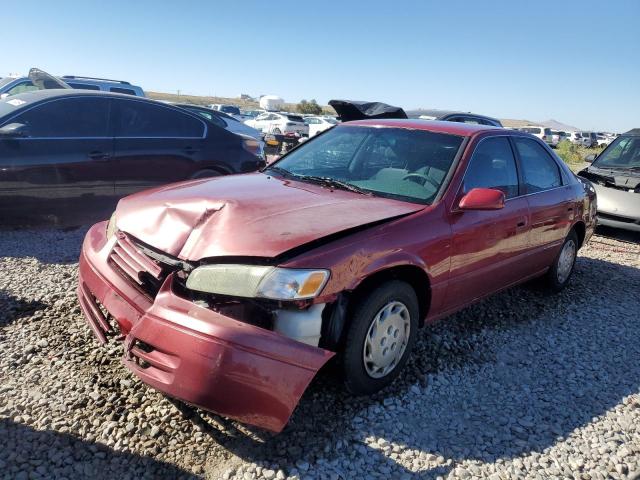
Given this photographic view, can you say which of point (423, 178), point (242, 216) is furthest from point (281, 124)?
point (242, 216)

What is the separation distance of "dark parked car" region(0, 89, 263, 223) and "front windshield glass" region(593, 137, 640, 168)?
6.33 metres

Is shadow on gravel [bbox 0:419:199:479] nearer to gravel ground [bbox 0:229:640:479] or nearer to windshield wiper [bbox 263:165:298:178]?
gravel ground [bbox 0:229:640:479]

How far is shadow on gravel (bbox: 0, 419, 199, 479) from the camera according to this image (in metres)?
2.21

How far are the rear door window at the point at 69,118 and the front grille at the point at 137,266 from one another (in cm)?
315

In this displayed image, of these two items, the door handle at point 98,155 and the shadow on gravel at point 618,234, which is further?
the shadow on gravel at point 618,234

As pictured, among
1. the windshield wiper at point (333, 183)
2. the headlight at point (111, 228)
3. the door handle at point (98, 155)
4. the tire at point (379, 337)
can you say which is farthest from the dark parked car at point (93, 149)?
the tire at point (379, 337)

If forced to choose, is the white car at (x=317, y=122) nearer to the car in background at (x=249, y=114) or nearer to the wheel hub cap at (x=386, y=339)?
the car in background at (x=249, y=114)

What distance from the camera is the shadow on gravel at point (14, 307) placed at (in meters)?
3.49

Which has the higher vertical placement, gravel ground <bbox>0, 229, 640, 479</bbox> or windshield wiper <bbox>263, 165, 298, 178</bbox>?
windshield wiper <bbox>263, 165, 298, 178</bbox>

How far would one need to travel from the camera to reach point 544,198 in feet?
14.5

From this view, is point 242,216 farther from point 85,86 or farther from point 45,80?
point 85,86

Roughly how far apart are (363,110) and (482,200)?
523cm

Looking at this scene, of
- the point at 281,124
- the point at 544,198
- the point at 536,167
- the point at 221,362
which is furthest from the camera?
the point at 281,124

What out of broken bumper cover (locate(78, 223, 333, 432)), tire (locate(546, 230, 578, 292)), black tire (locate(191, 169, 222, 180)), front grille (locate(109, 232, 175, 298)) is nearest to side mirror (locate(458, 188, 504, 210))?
broken bumper cover (locate(78, 223, 333, 432))
